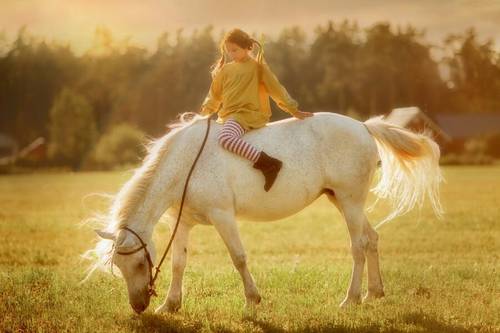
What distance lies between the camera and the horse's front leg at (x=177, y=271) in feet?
26.0

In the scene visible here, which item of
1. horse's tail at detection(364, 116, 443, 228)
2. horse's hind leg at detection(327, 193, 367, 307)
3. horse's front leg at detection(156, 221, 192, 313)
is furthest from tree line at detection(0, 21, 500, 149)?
horse's front leg at detection(156, 221, 192, 313)

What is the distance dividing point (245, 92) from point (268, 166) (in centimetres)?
91

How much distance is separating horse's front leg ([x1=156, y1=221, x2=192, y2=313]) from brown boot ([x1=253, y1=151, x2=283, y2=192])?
110 centimetres

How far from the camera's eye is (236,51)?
791 centimetres

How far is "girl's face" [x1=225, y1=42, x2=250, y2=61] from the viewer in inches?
310

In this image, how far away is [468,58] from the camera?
43.2m

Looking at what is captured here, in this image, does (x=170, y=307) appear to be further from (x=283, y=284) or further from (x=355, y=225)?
(x=355, y=225)

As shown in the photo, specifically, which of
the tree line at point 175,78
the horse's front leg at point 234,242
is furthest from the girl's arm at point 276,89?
the tree line at point 175,78

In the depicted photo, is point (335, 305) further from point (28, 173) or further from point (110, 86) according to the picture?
point (110, 86)

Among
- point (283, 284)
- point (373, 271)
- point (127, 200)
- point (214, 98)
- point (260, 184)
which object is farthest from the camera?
point (283, 284)

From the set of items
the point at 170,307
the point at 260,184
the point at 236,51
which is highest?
the point at 236,51

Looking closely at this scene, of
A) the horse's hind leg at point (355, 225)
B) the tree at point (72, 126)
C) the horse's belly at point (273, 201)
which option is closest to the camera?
the horse's belly at point (273, 201)

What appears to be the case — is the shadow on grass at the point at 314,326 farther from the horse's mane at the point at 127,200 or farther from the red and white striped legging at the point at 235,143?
the red and white striped legging at the point at 235,143

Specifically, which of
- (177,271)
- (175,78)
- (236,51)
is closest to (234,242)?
(177,271)
